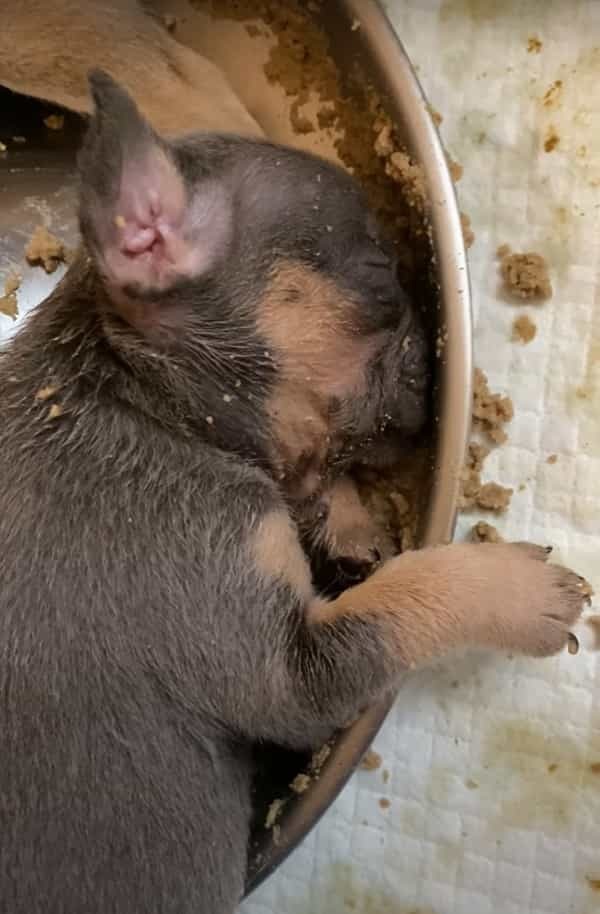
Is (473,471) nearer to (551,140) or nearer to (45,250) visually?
(551,140)

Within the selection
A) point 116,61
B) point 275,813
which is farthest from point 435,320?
point 275,813

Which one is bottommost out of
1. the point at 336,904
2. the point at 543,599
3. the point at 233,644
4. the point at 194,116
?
the point at 336,904

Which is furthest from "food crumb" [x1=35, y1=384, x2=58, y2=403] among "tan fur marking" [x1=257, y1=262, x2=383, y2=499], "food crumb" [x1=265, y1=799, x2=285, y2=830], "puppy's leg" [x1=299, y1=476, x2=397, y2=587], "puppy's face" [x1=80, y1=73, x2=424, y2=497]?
"food crumb" [x1=265, y1=799, x2=285, y2=830]

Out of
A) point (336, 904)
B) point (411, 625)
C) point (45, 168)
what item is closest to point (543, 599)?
point (411, 625)

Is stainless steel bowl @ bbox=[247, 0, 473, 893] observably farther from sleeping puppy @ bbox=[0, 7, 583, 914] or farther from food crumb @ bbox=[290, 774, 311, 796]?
sleeping puppy @ bbox=[0, 7, 583, 914]

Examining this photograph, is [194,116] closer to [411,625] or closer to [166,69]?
[166,69]

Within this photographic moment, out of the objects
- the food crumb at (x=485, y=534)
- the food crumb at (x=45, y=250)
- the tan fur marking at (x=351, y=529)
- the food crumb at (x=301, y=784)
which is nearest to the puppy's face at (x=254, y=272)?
the tan fur marking at (x=351, y=529)

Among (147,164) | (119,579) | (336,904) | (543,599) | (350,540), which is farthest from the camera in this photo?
(336,904)
